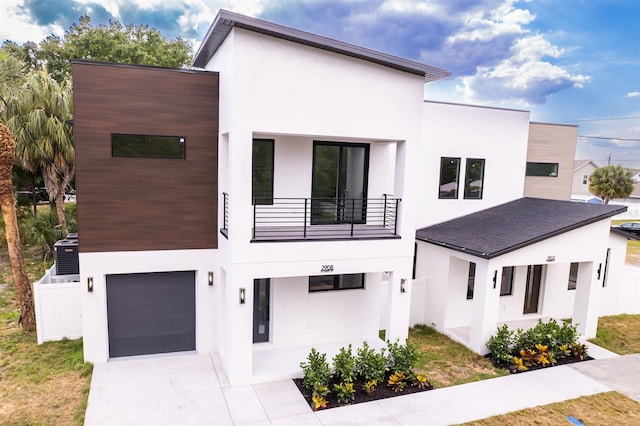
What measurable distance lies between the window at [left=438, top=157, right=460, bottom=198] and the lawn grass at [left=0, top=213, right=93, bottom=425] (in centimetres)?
1104

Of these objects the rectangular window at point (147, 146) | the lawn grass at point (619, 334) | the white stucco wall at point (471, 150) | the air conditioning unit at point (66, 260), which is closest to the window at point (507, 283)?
the white stucco wall at point (471, 150)

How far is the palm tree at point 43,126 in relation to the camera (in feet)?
55.5

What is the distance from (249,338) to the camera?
337 inches

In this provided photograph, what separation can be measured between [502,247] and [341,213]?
4.21 m

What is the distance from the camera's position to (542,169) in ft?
50.3

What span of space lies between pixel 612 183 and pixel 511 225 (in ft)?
120

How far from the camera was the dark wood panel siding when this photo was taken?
341 inches

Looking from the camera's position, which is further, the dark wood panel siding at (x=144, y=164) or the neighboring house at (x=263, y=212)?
the dark wood panel siding at (x=144, y=164)

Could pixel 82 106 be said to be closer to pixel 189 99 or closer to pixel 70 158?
pixel 189 99

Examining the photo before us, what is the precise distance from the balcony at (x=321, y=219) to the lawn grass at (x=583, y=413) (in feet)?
14.0

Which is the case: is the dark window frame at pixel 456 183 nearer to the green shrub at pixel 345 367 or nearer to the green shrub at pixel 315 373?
the green shrub at pixel 345 367

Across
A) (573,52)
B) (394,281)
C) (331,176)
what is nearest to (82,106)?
(331,176)

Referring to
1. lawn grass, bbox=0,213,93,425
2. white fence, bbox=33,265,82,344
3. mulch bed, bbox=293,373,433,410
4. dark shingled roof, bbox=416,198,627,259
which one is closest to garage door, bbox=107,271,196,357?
lawn grass, bbox=0,213,93,425

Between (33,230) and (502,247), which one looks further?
(33,230)
